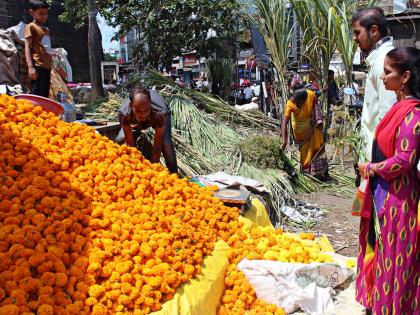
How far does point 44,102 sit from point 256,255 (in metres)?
2.23

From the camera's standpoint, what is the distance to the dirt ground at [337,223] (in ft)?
13.8

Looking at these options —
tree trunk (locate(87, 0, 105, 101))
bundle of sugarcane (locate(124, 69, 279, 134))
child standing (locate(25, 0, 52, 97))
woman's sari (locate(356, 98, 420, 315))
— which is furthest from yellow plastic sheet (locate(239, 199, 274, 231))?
tree trunk (locate(87, 0, 105, 101))

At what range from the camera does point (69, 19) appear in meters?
13.3

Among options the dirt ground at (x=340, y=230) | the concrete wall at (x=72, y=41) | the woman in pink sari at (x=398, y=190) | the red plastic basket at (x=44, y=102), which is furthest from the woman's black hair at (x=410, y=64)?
the concrete wall at (x=72, y=41)

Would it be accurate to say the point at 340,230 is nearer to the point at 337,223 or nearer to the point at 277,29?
the point at 337,223

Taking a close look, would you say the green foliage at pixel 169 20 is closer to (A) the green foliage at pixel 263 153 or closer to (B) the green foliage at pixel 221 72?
(B) the green foliage at pixel 221 72

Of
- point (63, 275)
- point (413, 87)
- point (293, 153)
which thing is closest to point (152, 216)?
point (63, 275)

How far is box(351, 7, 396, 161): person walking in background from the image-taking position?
2.71 meters

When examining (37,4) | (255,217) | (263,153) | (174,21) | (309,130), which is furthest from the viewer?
(174,21)

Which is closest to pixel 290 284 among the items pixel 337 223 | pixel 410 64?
pixel 410 64

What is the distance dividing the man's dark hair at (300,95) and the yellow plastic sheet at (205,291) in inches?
140

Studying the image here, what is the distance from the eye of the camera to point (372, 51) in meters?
→ 2.78

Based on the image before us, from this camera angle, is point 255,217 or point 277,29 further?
point 277,29

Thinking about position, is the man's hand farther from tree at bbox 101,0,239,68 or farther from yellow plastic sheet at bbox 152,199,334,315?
tree at bbox 101,0,239,68
